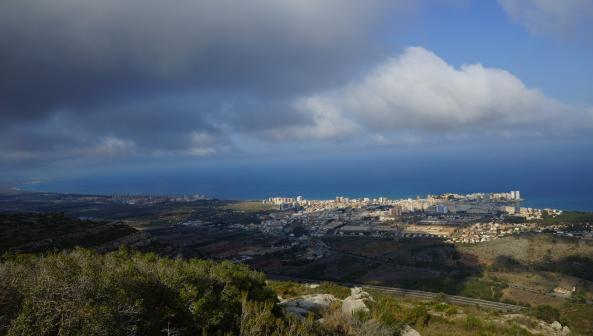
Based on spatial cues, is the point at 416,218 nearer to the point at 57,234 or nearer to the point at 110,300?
the point at 57,234

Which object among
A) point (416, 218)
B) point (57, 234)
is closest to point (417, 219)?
point (416, 218)

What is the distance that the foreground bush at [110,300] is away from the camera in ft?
14.7

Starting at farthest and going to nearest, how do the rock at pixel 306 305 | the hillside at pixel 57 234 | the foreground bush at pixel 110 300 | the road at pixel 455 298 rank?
the road at pixel 455 298
the hillside at pixel 57 234
the rock at pixel 306 305
the foreground bush at pixel 110 300

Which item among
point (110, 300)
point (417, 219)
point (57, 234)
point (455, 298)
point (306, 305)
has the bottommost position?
point (455, 298)

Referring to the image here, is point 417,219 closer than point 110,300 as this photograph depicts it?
No

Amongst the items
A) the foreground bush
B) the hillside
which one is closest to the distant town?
the hillside

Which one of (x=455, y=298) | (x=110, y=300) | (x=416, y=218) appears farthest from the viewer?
(x=416, y=218)

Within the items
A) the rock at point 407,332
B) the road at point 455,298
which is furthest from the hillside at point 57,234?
the road at point 455,298

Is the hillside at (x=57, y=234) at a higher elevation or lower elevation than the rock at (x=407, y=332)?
higher

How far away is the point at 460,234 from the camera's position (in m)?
52.4

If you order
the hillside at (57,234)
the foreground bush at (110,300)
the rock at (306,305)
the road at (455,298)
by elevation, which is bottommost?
the road at (455,298)

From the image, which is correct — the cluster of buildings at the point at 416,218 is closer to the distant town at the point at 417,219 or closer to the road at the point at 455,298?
the distant town at the point at 417,219

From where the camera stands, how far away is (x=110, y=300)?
5184 millimetres

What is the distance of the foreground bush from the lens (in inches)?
177
